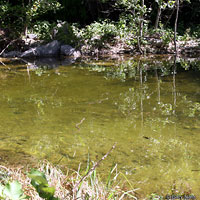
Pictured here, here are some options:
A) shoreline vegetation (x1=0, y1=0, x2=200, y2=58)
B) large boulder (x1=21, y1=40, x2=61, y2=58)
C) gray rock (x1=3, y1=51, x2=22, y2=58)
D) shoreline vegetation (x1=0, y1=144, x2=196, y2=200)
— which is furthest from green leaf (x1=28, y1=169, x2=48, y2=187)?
gray rock (x1=3, y1=51, x2=22, y2=58)

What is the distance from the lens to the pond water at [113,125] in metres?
2.54

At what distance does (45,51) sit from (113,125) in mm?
Result: 9328

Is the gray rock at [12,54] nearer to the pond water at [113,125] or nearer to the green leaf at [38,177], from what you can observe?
the pond water at [113,125]

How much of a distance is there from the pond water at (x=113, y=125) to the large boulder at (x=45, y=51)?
566 centimetres

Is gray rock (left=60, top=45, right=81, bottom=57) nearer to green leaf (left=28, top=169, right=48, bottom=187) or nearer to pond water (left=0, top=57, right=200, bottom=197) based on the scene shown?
pond water (left=0, top=57, right=200, bottom=197)

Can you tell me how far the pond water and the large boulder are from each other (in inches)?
223

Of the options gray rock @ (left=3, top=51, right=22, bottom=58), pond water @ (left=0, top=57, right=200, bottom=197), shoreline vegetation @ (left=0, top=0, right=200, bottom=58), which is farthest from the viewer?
shoreline vegetation @ (left=0, top=0, right=200, bottom=58)

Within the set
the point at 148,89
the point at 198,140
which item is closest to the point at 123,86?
the point at 148,89

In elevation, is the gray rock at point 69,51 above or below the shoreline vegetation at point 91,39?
below

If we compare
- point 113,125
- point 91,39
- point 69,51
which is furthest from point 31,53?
point 113,125

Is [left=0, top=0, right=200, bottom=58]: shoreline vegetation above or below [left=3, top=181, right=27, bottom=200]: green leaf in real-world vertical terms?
above

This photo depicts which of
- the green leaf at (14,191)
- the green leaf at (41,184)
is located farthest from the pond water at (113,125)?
the green leaf at (14,191)

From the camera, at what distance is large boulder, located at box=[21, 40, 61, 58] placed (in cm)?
1198

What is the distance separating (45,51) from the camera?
483 inches
